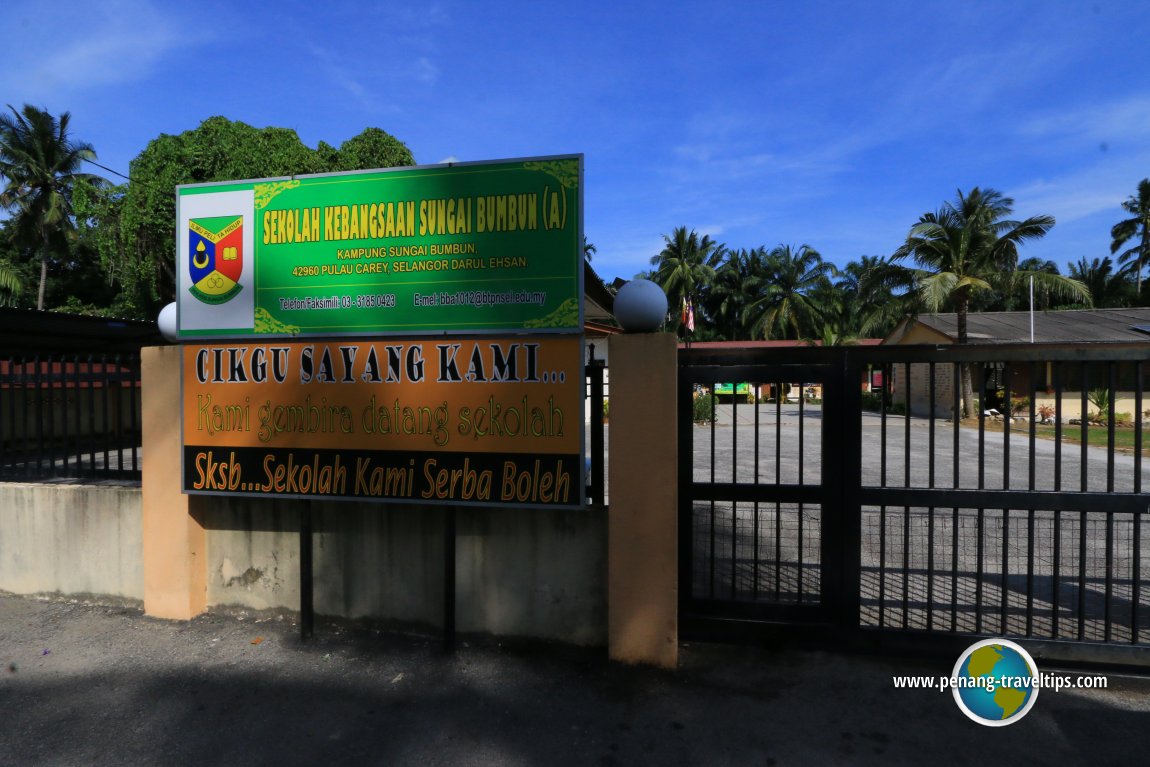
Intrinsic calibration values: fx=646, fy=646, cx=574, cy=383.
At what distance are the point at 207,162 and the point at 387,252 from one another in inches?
818

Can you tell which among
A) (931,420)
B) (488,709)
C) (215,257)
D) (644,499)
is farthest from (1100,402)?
(215,257)

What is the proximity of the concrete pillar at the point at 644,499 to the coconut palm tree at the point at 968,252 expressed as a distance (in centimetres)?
2046

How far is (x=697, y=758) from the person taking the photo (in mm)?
3150

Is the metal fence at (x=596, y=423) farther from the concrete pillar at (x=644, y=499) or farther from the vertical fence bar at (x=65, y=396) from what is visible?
the vertical fence bar at (x=65, y=396)

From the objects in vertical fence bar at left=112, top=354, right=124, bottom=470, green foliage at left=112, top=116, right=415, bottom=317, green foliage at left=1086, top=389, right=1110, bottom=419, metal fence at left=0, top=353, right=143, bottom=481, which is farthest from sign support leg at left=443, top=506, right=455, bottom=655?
green foliage at left=112, top=116, right=415, bottom=317

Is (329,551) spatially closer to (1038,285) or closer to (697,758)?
(697,758)

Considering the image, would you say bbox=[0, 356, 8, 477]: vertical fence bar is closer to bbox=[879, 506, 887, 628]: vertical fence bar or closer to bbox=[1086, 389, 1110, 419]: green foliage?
bbox=[879, 506, 887, 628]: vertical fence bar

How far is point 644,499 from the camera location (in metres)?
4.02

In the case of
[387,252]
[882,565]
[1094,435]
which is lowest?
[1094,435]

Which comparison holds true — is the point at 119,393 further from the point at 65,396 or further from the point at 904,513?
the point at 904,513

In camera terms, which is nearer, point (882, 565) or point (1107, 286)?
point (882, 565)

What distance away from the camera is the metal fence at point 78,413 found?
5.12 meters

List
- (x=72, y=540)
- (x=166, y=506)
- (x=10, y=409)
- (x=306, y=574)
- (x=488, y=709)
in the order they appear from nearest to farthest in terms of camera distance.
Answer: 1. (x=488, y=709)
2. (x=306, y=574)
3. (x=166, y=506)
4. (x=72, y=540)
5. (x=10, y=409)

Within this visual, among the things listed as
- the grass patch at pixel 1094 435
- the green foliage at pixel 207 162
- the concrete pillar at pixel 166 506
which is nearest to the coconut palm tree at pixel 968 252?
the grass patch at pixel 1094 435
